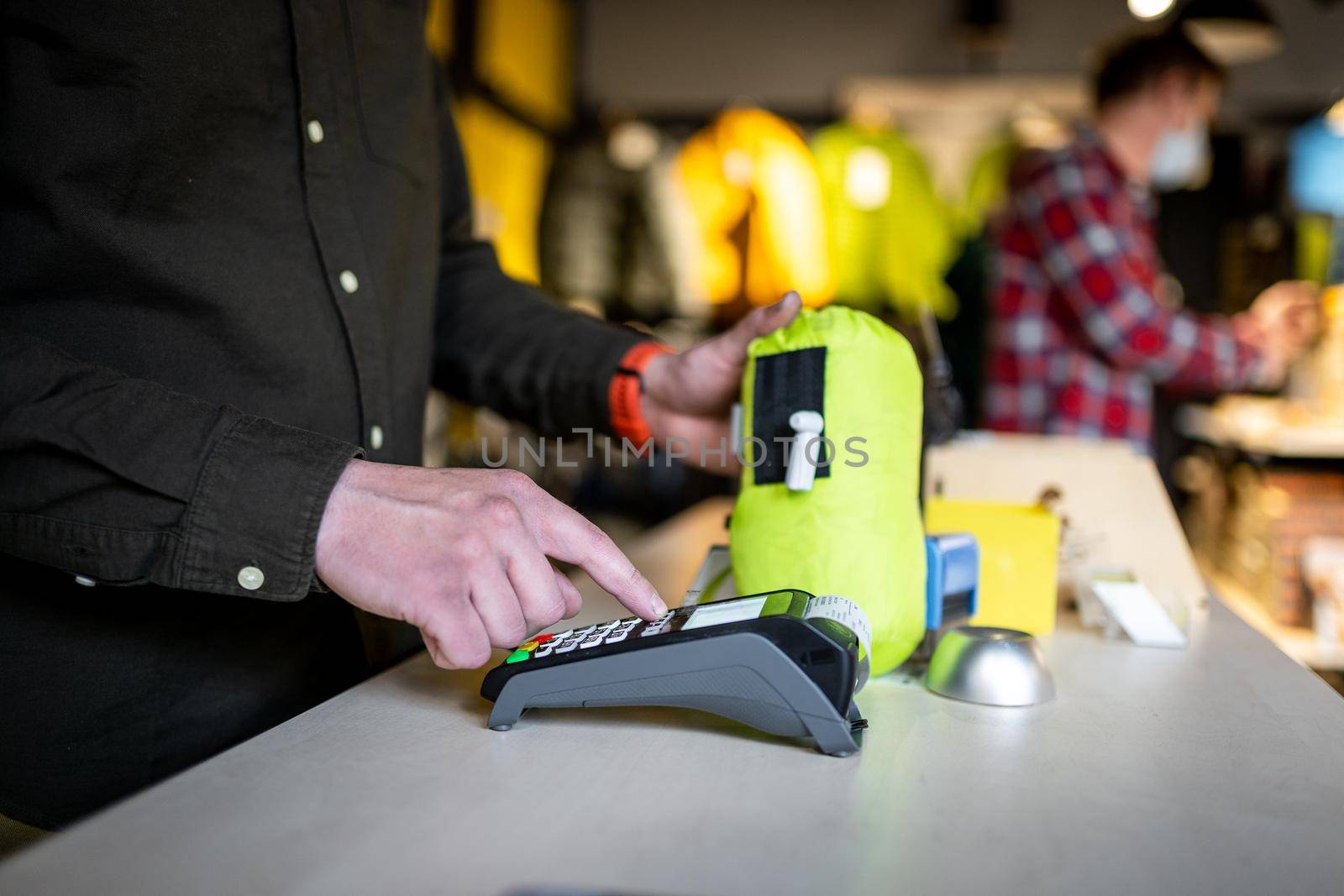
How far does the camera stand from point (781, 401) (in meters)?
0.72

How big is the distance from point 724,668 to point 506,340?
565 millimetres

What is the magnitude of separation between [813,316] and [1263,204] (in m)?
3.63

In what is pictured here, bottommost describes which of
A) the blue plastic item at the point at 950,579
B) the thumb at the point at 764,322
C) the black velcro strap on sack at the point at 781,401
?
the blue plastic item at the point at 950,579

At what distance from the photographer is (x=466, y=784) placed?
516 mm

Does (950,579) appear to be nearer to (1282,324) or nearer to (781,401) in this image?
(781,401)

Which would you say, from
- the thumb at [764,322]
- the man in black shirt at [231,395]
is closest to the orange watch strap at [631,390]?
the man in black shirt at [231,395]

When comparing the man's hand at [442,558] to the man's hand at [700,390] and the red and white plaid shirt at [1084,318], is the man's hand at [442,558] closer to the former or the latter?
the man's hand at [700,390]

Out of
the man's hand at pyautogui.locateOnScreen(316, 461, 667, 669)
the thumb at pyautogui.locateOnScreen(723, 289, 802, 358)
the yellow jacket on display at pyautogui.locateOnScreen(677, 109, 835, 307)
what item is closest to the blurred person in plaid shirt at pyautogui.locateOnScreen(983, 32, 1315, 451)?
the thumb at pyautogui.locateOnScreen(723, 289, 802, 358)

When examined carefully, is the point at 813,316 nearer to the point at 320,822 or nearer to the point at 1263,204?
the point at 320,822

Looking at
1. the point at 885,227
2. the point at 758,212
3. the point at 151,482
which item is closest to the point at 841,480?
the point at 151,482

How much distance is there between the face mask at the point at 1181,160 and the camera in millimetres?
3071

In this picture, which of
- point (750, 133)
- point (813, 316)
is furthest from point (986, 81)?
point (813, 316)

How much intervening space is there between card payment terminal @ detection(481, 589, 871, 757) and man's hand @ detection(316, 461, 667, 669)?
4cm

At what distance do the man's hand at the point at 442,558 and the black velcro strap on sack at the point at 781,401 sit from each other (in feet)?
0.66
